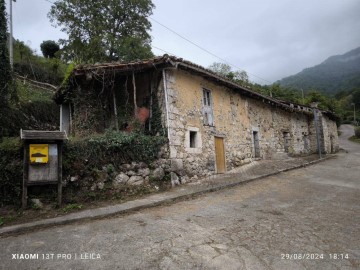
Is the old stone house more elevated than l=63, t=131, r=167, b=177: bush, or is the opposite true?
the old stone house

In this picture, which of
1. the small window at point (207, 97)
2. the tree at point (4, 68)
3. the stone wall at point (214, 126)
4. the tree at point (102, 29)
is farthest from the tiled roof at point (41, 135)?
the tree at point (102, 29)

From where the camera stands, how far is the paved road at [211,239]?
3.27m

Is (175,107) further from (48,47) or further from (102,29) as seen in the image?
(48,47)

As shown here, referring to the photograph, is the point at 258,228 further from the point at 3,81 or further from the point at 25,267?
the point at 3,81

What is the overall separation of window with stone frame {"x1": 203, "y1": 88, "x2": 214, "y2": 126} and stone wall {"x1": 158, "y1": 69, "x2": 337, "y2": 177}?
13cm

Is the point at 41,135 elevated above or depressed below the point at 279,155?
above

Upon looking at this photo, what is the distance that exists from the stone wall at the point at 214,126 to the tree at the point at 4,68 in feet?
14.9

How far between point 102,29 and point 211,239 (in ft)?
66.0

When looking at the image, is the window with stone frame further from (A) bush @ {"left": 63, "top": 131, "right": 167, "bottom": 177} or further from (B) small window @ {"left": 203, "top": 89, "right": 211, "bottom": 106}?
(A) bush @ {"left": 63, "top": 131, "right": 167, "bottom": 177}

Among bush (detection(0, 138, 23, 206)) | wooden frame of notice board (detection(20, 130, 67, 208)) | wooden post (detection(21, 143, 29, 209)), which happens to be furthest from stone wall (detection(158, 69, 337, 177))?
bush (detection(0, 138, 23, 206))

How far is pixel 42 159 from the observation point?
5520mm

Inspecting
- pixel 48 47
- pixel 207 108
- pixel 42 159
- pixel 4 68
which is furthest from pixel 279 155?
pixel 48 47

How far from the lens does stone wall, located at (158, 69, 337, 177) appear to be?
8.50m

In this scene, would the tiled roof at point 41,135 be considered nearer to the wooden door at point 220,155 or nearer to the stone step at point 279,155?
the wooden door at point 220,155
